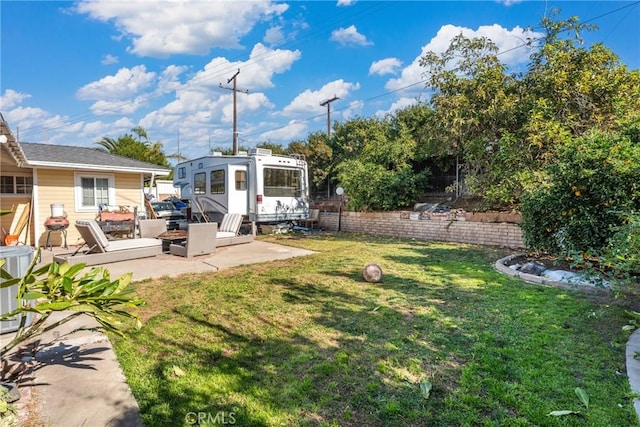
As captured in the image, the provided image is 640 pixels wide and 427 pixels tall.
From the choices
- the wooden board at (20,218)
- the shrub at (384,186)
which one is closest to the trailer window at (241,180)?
the shrub at (384,186)

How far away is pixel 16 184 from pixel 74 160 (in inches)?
69.9

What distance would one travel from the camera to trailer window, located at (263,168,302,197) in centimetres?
1242

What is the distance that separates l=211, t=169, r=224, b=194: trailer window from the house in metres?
2.10

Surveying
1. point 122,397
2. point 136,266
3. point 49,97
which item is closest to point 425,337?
point 122,397

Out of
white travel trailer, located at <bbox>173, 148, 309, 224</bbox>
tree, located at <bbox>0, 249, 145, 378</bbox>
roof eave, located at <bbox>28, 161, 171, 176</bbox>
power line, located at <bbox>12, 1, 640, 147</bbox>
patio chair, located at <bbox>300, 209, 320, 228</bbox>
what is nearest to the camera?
tree, located at <bbox>0, 249, 145, 378</bbox>

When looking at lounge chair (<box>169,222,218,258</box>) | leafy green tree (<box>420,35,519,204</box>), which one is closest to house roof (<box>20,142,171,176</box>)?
lounge chair (<box>169,222,218,258</box>)

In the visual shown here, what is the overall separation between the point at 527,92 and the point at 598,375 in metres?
7.78

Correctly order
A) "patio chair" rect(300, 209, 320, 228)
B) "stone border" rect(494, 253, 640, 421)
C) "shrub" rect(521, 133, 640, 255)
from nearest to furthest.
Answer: "stone border" rect(494, 253, 640, 421) → "shrub" rect(521, 133, 640, 255) → "patio chair" rect(300, 209, 320, 228)

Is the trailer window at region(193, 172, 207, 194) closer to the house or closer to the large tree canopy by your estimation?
the house

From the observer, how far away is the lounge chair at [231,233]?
9470mm

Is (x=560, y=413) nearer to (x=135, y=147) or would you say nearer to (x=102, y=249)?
(x=102, y=249)

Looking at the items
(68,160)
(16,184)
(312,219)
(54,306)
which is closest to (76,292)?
(54,306)

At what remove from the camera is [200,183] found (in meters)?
14.0

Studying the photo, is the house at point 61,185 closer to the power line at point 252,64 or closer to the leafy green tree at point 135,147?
the power line at point 252,64
